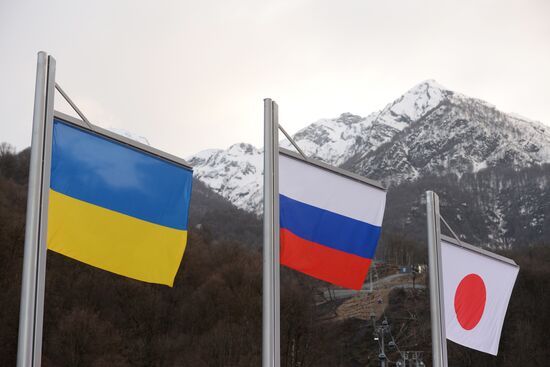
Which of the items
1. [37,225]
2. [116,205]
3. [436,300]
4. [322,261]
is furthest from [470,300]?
[37,225]

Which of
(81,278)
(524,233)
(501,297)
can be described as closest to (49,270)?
(81,278)

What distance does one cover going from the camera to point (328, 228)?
8.02 m

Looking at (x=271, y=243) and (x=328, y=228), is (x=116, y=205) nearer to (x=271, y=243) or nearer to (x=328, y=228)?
Answer: (x=271, y=243)

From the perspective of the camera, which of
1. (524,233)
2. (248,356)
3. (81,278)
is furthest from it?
(524,233)

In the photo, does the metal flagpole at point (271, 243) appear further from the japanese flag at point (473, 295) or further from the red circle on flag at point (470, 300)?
the red circle on flag at point (470, 300)

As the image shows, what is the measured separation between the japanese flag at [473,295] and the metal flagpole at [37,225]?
4.86 metres

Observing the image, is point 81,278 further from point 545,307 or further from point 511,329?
point 545,307

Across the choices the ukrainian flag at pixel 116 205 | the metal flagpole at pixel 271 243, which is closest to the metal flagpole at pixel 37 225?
the ukrainian flag at pixel 116 205

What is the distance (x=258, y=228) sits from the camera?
4345 inches

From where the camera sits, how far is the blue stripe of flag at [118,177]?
6.72 metres

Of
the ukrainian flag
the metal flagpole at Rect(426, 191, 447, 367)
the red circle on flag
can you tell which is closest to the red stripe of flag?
the metal flagpole at Rect(426, 191, 447, 367)

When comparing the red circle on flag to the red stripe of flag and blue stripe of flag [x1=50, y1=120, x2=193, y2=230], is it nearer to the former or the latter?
the red stripe of flag

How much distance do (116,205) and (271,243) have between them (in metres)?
1.48

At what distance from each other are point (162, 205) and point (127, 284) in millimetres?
61680
